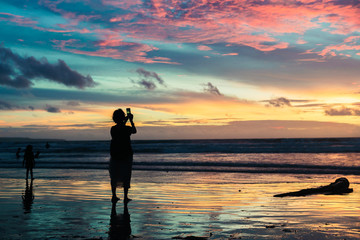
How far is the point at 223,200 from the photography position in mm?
10070

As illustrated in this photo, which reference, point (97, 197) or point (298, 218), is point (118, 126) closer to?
point (97, 197)

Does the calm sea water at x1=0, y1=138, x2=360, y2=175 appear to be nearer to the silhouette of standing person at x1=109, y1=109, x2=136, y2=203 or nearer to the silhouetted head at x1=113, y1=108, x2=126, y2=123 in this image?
the silhouette of standing person at x1=109, y1=109, x2=136, y2=203

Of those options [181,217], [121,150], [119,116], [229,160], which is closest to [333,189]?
[181,217]

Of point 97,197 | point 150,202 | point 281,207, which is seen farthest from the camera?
point 97,197

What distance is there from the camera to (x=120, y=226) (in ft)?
21.0

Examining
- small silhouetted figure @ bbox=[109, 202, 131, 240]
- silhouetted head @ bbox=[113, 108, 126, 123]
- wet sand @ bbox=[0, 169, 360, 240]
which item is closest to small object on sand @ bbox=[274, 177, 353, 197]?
wet sand @ bbox=[0, 169, 360, 240]

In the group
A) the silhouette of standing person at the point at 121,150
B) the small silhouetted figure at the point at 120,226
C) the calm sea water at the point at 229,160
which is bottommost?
the calm sea water at the point at 229,160

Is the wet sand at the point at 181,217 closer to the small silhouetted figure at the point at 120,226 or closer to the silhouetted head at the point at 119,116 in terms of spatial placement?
the small silhouetted figure at the point at 120,226

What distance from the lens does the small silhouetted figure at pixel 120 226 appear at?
18.5 feet

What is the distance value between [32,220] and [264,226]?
4314mm

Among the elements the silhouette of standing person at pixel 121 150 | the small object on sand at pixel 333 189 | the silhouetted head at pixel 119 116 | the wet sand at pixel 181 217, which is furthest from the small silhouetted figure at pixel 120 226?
the small object on sand at pixel 333 189

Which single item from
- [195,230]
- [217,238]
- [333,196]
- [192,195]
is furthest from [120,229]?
[333,196]

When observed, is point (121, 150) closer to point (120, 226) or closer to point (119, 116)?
point (119, 116)

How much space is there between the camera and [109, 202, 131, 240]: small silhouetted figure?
18.5 feet
